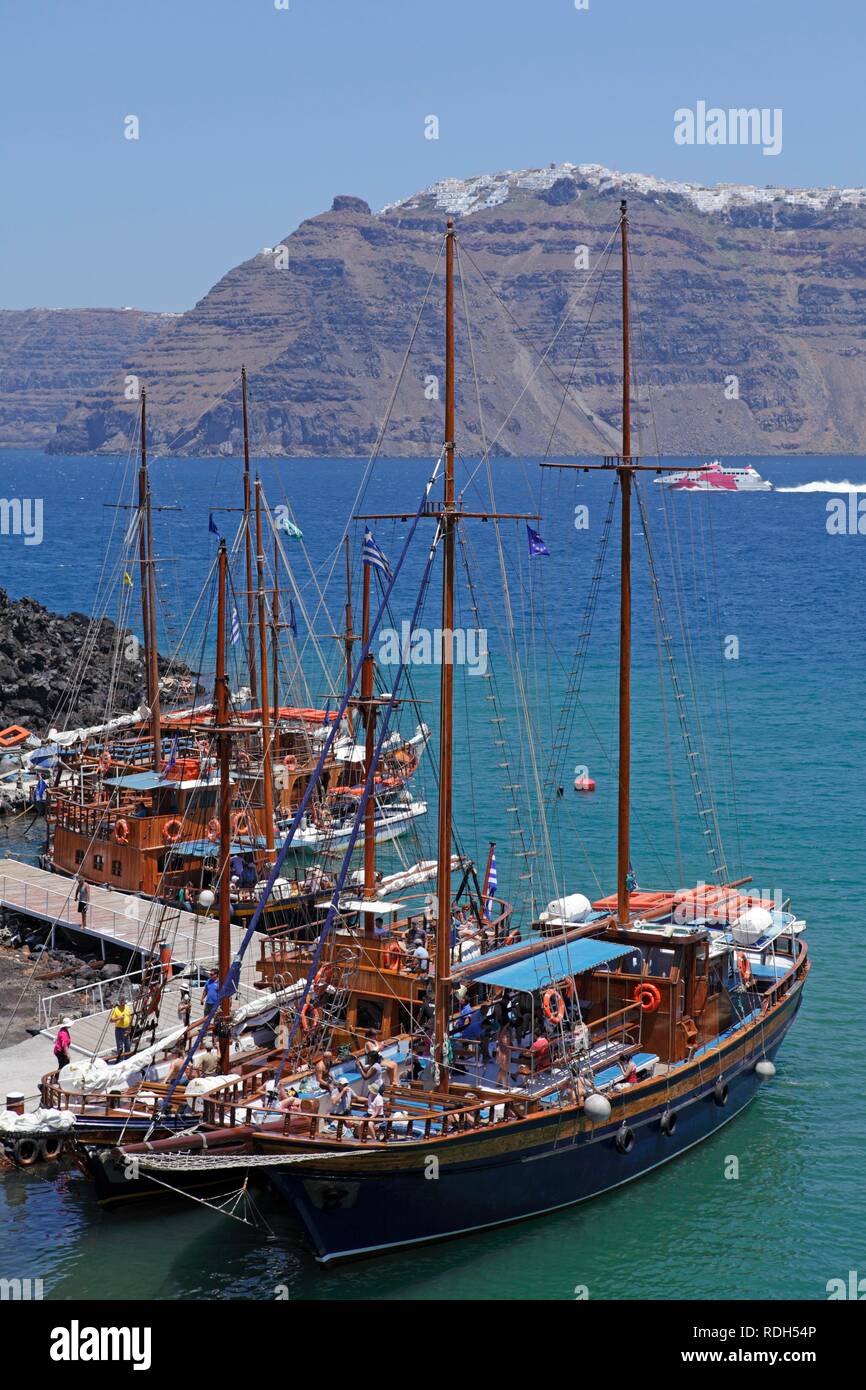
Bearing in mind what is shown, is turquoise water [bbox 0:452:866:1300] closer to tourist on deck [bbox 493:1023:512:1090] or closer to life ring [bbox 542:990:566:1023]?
tourist on deck [bbox 493:1023:512:1090]

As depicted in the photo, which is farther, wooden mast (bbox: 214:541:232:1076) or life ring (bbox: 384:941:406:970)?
life ring (bbox: 384:941:406:970)

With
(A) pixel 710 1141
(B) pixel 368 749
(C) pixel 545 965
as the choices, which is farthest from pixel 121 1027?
(A) pixel 710 1141

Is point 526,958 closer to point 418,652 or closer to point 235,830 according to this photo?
point 235,830

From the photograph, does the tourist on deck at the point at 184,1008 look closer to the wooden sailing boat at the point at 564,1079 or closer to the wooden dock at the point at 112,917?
the wooden dock at the point at 112,917

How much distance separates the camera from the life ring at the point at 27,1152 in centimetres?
3416

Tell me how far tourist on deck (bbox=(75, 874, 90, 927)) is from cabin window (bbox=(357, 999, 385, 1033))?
13.2 meters

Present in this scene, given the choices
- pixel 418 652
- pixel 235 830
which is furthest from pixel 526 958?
pixel 418 652

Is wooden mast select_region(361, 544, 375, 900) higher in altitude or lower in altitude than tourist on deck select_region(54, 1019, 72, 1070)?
higher

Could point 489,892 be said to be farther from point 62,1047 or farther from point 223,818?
point 62,1047

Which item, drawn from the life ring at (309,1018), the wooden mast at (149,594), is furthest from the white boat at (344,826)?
the life ring at (309,1018)

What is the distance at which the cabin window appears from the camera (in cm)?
3712

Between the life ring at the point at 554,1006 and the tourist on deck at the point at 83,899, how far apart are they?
18.1m

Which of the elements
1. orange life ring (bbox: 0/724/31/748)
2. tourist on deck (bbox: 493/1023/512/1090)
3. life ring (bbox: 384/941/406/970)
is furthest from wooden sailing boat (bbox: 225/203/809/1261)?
orange life ring (bbox: 0/724/31/748)
